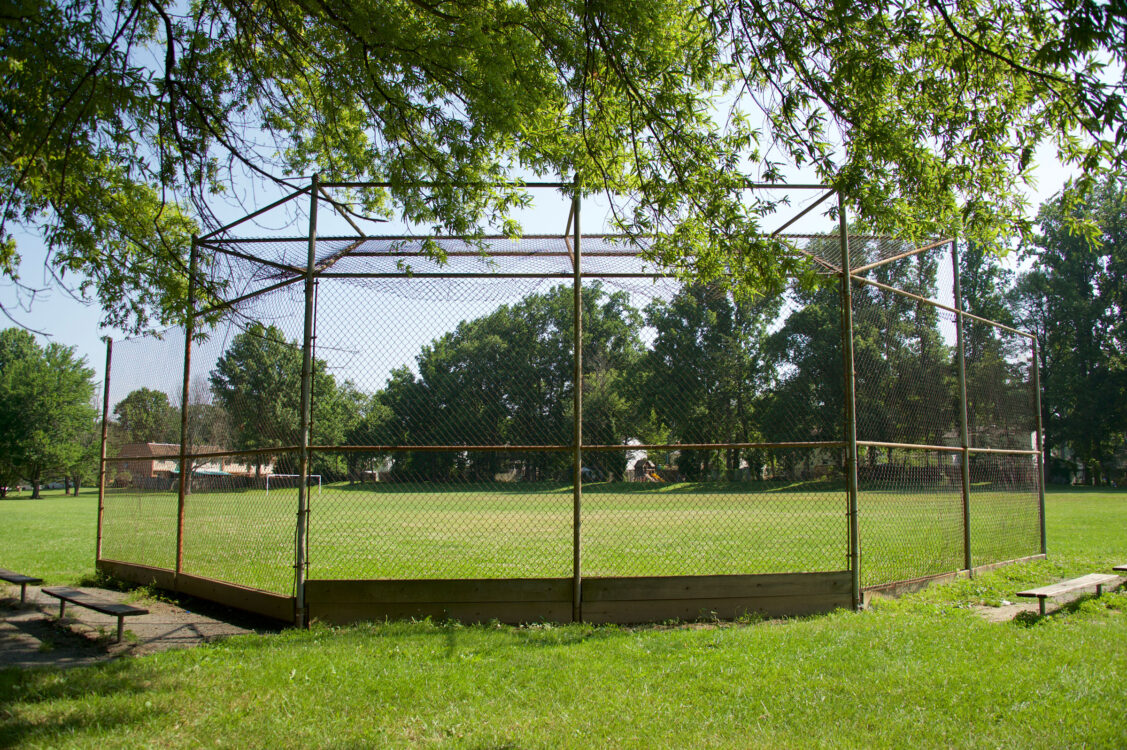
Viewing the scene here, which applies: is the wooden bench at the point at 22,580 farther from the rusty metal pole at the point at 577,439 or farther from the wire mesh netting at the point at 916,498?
the wire mesh netting at the point at 916,498

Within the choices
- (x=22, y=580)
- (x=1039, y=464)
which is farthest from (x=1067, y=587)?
(x=22, y=580)

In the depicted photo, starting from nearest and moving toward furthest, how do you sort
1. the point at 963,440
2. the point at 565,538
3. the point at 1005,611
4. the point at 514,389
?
the point at 1005,611, the point at 514,389, the point at 963,440, the point at 565,538

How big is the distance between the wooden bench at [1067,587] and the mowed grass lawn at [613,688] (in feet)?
0.73

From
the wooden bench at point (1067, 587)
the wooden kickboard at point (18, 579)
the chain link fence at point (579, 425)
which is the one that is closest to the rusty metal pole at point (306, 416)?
the chain link fence at point (579, 425)

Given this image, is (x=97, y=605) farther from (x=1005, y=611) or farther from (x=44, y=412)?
(x=44, y=412)

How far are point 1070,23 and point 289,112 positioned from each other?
7.72m

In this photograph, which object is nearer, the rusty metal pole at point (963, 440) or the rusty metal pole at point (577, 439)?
the rusty metal pole at point (577, 439)

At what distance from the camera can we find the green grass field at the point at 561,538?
845 centimetres

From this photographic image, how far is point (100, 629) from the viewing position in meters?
6.81

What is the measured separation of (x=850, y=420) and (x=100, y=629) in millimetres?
7553

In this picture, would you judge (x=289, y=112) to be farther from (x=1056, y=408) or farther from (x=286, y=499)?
(x=1056, y=408)

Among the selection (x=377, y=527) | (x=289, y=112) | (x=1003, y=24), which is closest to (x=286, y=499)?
(x=289, y=112)

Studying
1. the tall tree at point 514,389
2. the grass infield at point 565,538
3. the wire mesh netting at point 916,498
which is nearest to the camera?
the tall tree at point 514,389

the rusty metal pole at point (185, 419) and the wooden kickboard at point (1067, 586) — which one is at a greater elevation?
the rusty metal pole at point (185, 419)
